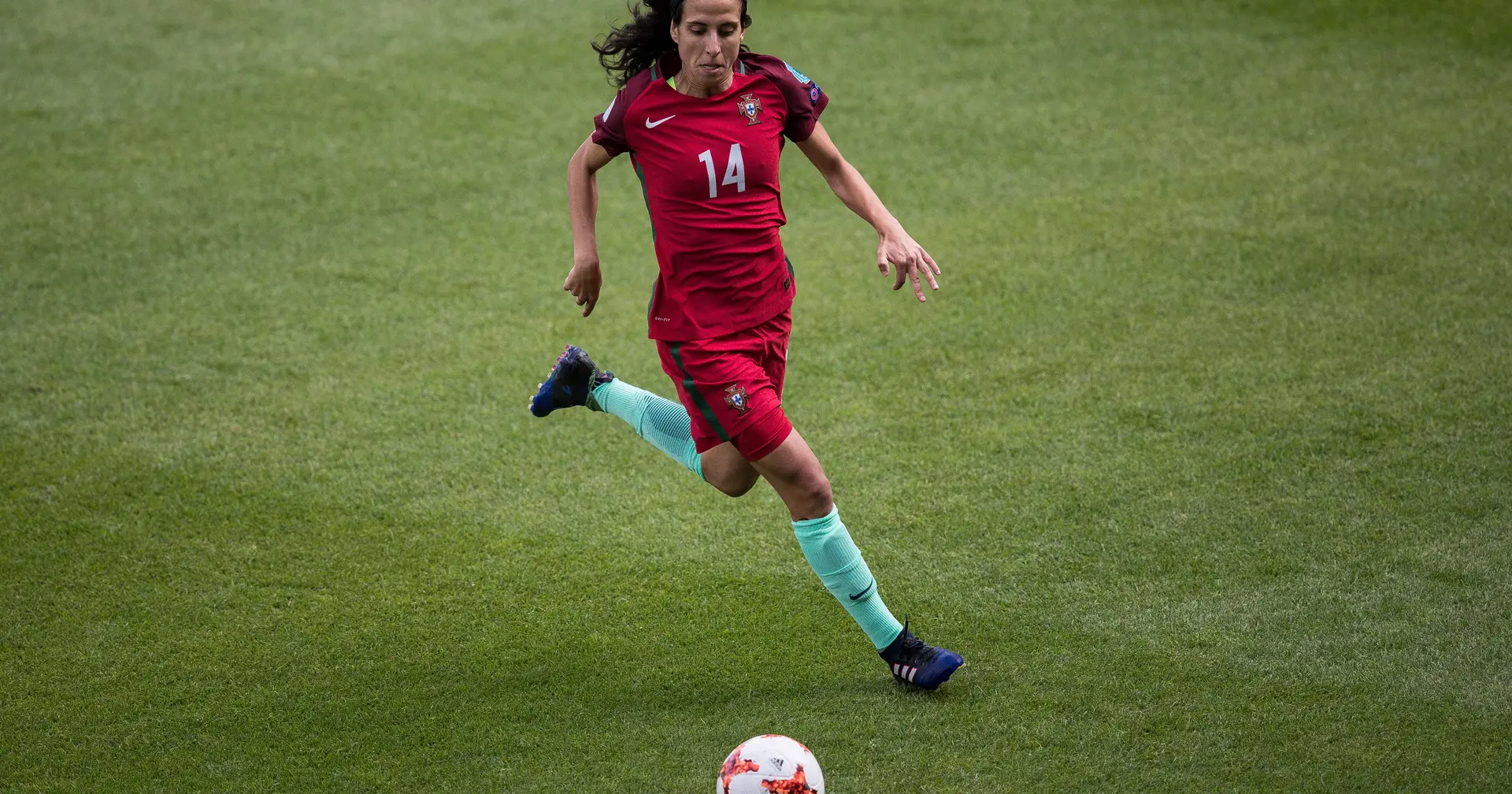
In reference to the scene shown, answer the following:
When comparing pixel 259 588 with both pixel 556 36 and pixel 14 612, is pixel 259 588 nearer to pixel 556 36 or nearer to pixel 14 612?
pixel 14 612

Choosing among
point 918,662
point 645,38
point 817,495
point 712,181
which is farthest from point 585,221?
point 918,662

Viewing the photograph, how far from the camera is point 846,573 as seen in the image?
11.7 ft

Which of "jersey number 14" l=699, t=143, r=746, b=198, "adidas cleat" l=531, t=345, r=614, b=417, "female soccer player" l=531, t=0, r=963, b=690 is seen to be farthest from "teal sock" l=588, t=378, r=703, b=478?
"jersey number 14" l=699, t=143, r=746, b=198

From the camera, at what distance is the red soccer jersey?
3615 mm

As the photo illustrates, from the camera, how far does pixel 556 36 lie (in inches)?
364

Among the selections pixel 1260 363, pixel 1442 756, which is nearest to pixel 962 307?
pixel 1260 363

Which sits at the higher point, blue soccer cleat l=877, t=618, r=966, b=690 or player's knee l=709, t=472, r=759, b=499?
player's knee l=709, t=472, r=759, b=499

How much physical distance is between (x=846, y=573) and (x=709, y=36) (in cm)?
144

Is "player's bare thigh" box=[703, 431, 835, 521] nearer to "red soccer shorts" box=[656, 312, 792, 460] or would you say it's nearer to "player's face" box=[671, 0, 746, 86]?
"red soccer shorts" box=[656, 312, 792, 460]

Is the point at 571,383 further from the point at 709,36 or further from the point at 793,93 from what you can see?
the point at 709,36

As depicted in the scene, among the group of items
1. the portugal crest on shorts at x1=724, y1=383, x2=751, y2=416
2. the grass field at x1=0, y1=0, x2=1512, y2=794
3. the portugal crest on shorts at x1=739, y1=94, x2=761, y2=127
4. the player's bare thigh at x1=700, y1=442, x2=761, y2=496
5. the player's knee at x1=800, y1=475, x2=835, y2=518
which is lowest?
the grass field at x1=0, y1=0, x2=1512, y2=794

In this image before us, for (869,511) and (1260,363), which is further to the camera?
(1260,363)

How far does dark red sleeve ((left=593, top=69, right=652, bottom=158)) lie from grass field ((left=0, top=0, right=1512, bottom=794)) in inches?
54.7

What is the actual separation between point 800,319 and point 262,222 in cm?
301
